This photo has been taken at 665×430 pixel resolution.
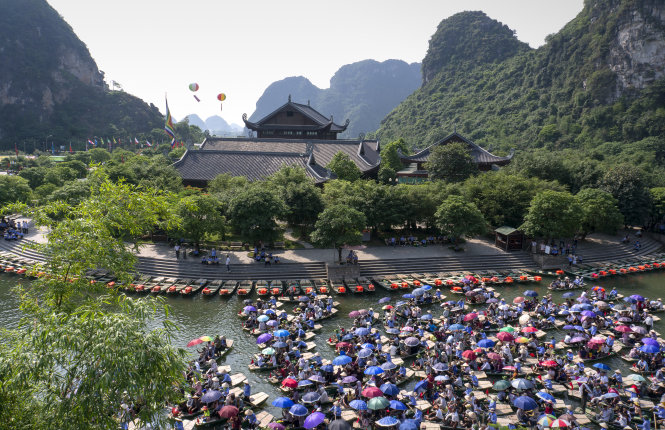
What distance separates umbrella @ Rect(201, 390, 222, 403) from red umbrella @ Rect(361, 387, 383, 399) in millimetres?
5840

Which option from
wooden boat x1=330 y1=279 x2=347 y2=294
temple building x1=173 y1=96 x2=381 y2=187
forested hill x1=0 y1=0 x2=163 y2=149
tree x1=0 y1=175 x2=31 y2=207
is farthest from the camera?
forested hill x1=0 y1=0 x2=163 y2=149

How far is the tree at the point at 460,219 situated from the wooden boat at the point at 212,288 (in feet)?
63.7

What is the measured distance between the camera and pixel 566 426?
14.5 m

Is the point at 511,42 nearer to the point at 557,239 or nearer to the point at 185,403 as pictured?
the point at 557,239

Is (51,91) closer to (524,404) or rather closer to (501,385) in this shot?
(501,385)

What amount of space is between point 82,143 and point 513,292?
130447 millimetres

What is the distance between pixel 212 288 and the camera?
3023 centimetres

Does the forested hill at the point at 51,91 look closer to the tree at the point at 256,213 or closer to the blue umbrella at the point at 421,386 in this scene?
the tree at the point at 256,213

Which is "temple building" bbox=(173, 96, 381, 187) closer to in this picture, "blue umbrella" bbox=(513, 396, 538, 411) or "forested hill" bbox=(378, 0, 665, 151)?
"blue umbrella" bbox=(513, 396, 538, 411)

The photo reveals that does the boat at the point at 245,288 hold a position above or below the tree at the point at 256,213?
below

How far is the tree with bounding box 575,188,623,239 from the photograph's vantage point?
41000mm

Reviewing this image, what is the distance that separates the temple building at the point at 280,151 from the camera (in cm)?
5041

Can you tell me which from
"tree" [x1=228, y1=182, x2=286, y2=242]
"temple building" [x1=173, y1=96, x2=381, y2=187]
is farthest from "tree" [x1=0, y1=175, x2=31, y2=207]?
"tree" [x1=228, y1=182, x2=286, y2=242]

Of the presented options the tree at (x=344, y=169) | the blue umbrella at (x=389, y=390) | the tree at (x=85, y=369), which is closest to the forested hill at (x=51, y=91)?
the tree at (x=344, y=169)
